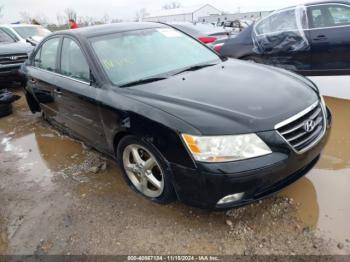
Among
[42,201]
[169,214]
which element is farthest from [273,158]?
[42,201]

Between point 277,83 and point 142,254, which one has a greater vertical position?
point 277,83

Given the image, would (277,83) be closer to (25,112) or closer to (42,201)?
(42,201)

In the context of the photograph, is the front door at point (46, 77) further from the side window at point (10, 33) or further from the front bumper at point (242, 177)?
the side window at point (10, 33)

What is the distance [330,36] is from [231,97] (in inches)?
132

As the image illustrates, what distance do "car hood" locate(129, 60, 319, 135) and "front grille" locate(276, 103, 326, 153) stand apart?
54 millimetres

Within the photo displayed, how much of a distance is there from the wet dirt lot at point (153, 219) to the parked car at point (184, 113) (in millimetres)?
272

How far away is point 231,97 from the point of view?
7.85 feet

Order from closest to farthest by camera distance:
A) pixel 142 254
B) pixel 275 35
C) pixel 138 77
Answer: pixel 142 254 < pixel 138 77 < pixel 275 35

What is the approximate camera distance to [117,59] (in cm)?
301

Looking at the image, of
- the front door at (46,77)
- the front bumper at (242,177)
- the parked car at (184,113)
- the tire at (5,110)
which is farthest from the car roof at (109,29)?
the tire at (5,110)

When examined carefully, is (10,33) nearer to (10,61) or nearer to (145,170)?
(10,61)

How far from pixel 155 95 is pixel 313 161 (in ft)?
4.61

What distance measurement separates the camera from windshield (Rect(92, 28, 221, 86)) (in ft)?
9.64

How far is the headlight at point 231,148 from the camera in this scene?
6.75 ft
